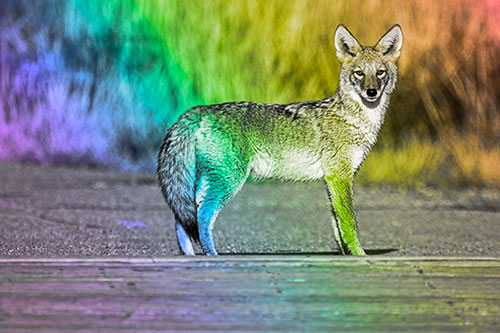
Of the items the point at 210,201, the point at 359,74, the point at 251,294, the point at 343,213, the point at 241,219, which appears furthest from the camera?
the point at 241,219

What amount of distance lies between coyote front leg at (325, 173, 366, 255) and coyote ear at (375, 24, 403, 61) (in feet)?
1.92

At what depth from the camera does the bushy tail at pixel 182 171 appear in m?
2.51

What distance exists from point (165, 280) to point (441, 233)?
2.27 metres

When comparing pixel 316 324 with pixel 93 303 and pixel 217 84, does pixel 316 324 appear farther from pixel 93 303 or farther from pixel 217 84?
pixel 217 84

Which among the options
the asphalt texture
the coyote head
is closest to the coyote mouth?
the coyote head

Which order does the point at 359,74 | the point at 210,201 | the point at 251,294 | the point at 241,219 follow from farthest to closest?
the point at 241,219, the point at 359,74, the point at 210,201, the point at 251,294

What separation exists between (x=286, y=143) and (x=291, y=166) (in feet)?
0.39

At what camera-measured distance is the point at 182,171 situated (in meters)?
2.58

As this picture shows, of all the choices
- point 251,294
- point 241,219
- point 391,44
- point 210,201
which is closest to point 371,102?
point 391,44

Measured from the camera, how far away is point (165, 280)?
1826 mm

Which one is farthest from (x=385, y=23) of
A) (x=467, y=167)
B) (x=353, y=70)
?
(x=353, y=70)

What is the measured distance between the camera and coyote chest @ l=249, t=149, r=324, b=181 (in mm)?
2672

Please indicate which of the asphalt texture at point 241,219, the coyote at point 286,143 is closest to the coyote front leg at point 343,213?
the coyote at point 286,143

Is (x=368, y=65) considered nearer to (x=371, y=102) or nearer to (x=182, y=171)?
Result: (x=371, y=102)
